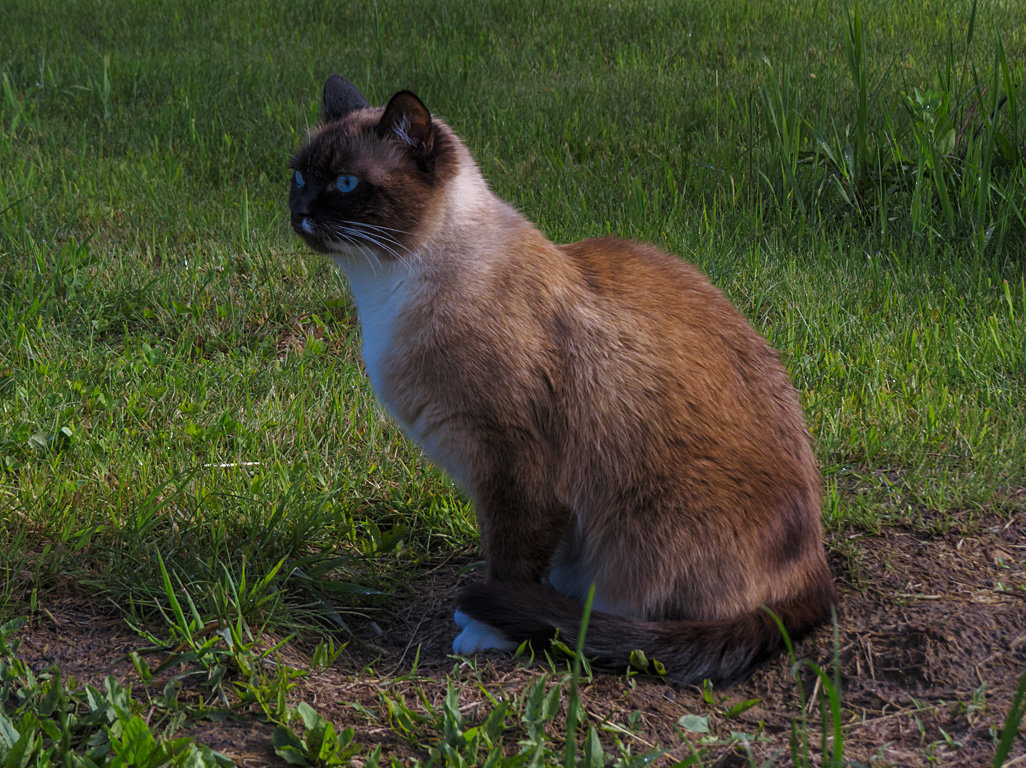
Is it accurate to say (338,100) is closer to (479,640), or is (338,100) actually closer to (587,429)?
(587,429)

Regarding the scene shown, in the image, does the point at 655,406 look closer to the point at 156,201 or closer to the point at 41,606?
the point at 41,606

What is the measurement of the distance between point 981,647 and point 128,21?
8169 millimetres

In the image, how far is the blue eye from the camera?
97.0 inches

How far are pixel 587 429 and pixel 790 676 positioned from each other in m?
0.74

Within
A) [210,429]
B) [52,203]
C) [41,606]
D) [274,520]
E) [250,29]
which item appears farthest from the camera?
[250,29]

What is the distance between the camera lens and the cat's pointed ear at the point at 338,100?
9.35ft

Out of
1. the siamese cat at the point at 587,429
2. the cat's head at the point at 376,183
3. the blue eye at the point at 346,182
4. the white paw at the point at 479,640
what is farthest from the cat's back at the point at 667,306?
the white paw at the point at 479,640

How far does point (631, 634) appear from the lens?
2.14 meters

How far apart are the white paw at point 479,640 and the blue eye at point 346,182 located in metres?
1.12

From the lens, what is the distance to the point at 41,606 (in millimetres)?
2301

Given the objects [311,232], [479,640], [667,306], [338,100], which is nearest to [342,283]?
[338,100]

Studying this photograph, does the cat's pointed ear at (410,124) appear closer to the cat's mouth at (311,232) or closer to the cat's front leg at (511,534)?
the cat's mouth at (311,232)

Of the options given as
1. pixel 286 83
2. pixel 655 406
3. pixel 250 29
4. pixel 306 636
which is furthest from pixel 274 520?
pixel 250 29

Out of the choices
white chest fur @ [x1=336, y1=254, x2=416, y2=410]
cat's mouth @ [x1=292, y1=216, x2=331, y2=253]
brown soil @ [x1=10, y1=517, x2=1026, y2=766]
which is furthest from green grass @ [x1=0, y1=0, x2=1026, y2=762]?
cat's mouth @ [x1=292, y1=216, x2=331, y2=253]
